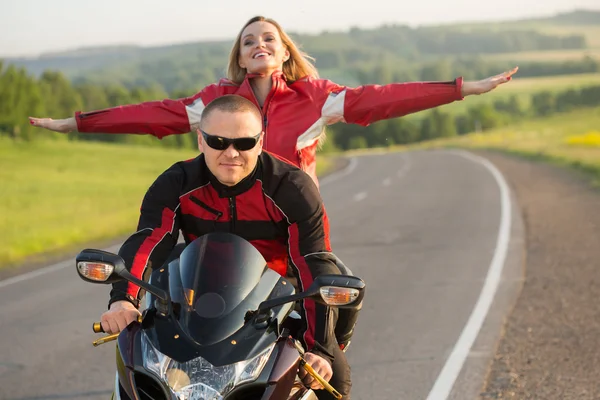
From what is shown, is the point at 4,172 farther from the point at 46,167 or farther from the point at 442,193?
the point at 442,193

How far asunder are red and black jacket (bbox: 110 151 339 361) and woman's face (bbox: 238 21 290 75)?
1623 mm

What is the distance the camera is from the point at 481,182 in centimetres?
2814

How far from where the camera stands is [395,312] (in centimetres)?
947

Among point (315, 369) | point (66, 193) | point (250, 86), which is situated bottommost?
point (66, 193)

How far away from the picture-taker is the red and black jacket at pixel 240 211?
377cm

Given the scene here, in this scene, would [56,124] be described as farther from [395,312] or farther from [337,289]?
[395,312]

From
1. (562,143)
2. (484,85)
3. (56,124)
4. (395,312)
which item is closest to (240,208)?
(484,85)

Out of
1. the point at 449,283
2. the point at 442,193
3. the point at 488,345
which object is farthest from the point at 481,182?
the point at 488,345

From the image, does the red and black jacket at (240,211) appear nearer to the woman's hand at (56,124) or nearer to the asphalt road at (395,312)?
the woman's hand at (56,124)

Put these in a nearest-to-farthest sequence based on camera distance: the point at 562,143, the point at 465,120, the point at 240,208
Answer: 1. the point at 240,208
2. the point at 562,143
3. the point at 465,120

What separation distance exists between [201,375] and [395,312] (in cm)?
664

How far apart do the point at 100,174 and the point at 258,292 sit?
40850 mm

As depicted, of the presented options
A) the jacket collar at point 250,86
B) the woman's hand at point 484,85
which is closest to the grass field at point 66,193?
the jacket collar at point 250,86

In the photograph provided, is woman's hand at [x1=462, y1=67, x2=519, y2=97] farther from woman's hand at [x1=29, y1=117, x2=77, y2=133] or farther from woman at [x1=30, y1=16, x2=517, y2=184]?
woman's hand at [x1=29, y1=117, x2=77, y2=133]
